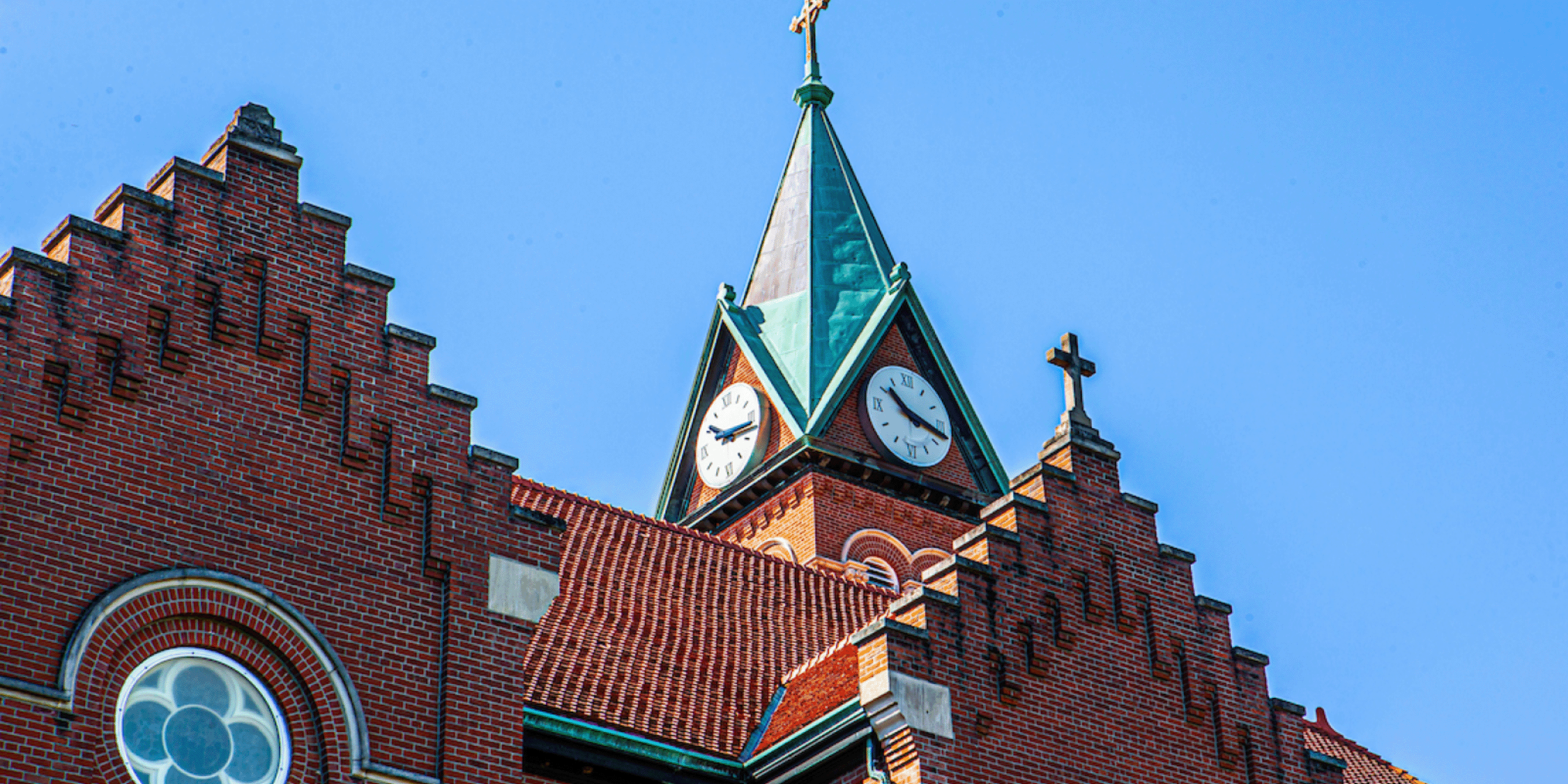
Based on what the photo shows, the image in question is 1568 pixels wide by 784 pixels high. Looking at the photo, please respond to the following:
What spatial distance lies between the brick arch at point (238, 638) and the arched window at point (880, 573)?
69.1 ft

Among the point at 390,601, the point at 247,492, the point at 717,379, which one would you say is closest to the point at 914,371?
the point at 717,379

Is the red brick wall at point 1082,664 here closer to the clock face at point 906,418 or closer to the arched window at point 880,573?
the arched window at point 880,573

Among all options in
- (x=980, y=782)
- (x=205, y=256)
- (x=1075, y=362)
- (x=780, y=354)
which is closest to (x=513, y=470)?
(x=205, y=256)

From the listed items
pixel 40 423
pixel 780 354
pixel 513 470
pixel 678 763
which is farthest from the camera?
pixel 780 354

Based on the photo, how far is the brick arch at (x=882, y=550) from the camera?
35750mm

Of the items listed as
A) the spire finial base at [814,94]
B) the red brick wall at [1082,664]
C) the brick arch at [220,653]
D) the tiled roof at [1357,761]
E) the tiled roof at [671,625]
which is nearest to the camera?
the brick arch at [220,653]

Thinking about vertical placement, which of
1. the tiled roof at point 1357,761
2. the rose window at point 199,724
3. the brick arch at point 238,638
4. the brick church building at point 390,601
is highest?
the tiled roof at point 1357,761

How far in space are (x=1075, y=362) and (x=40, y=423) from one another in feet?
34.4

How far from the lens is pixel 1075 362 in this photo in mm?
20984

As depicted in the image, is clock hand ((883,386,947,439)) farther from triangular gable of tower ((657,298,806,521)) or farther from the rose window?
the rose window

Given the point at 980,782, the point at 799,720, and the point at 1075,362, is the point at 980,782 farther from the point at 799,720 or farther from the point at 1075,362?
the point at 1075,362

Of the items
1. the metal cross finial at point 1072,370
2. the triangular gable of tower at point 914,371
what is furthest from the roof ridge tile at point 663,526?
the triangular gable of tower at point 914,371

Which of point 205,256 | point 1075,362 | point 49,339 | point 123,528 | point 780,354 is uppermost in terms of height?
point 780,354

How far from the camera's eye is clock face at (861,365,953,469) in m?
37.8
